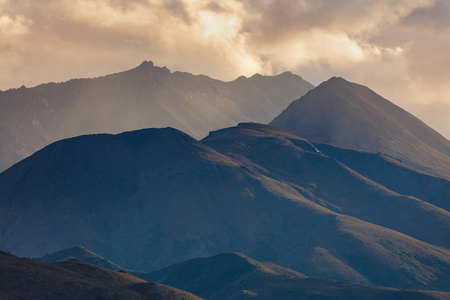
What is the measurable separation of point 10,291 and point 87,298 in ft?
63.5

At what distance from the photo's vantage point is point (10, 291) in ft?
618

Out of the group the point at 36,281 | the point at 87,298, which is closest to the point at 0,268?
the point at 36,281

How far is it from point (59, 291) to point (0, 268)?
1506 cm

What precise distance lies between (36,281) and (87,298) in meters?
12.7

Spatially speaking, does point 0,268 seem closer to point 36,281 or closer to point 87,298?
point 36,281

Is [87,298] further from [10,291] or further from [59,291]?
[10,291]

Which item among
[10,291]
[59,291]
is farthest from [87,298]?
[10,291]

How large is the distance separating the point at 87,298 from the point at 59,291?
6.80 metres

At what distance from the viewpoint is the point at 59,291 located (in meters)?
198

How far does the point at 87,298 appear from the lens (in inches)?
7854

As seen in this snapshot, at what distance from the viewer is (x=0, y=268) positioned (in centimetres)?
19862

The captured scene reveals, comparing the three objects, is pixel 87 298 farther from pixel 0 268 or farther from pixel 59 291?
pixel 0 268
